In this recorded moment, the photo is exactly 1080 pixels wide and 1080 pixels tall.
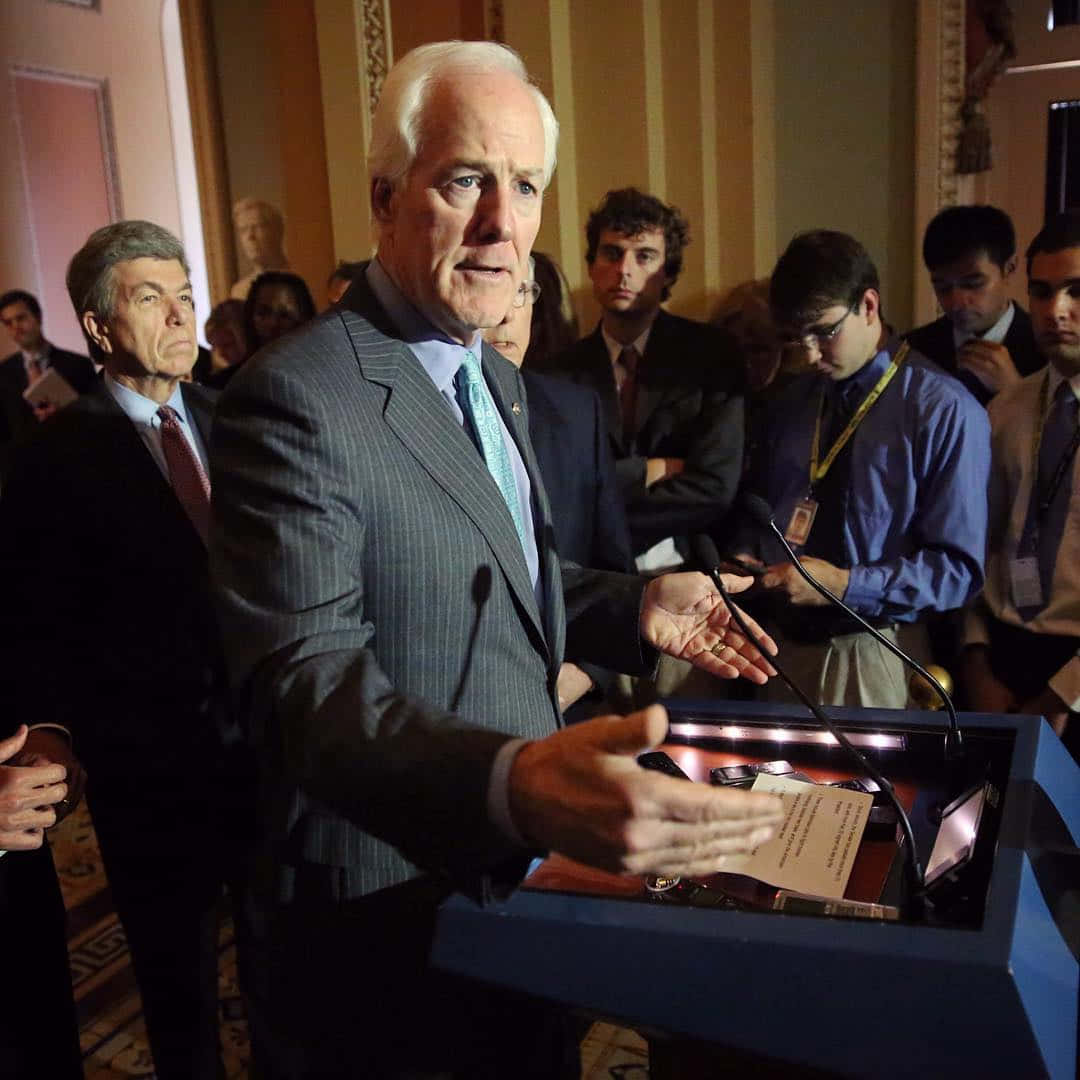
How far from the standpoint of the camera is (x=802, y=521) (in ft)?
8.28

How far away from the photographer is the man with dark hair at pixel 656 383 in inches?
109

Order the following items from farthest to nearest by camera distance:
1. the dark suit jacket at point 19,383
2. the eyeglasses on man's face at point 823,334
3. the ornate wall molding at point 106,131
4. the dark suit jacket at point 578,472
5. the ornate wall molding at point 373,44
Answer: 1. the ornate wall molding at point 106,131
2. the dark suit jacket at point 19,383
3. the ornate wall molding at point 373,44
4. the eyeglasses on man's face at point 823,334
5. the dark suit jacket at point 578,472

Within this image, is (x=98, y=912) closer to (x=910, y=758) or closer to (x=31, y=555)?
(x=31, y=555)

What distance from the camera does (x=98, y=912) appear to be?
10.2ft

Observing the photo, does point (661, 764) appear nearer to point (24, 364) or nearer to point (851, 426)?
point (851, 426)

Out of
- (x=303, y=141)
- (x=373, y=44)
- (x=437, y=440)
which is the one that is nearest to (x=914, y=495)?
(x=437, y=440)

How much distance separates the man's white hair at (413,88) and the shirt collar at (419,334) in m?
0.12

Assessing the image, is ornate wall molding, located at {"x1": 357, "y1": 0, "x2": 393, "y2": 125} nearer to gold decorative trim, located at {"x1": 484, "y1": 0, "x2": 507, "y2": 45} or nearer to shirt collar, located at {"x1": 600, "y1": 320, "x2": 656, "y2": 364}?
gold decorative trim, located at {"x1": 484, "y1": 0, "x2": 507, "y2": 45}

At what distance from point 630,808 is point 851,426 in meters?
1.89

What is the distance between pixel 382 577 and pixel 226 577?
0.15m

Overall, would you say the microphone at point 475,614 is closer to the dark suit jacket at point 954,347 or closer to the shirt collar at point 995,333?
the dark suit jacket at point 954,347

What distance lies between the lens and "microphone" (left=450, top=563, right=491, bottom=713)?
1131 mm

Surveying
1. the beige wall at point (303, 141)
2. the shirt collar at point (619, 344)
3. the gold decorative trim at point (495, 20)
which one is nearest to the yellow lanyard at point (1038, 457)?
the shirt collar at point (619, 344)

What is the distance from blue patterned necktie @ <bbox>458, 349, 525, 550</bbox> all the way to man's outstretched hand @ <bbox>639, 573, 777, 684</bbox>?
0.22 meters
